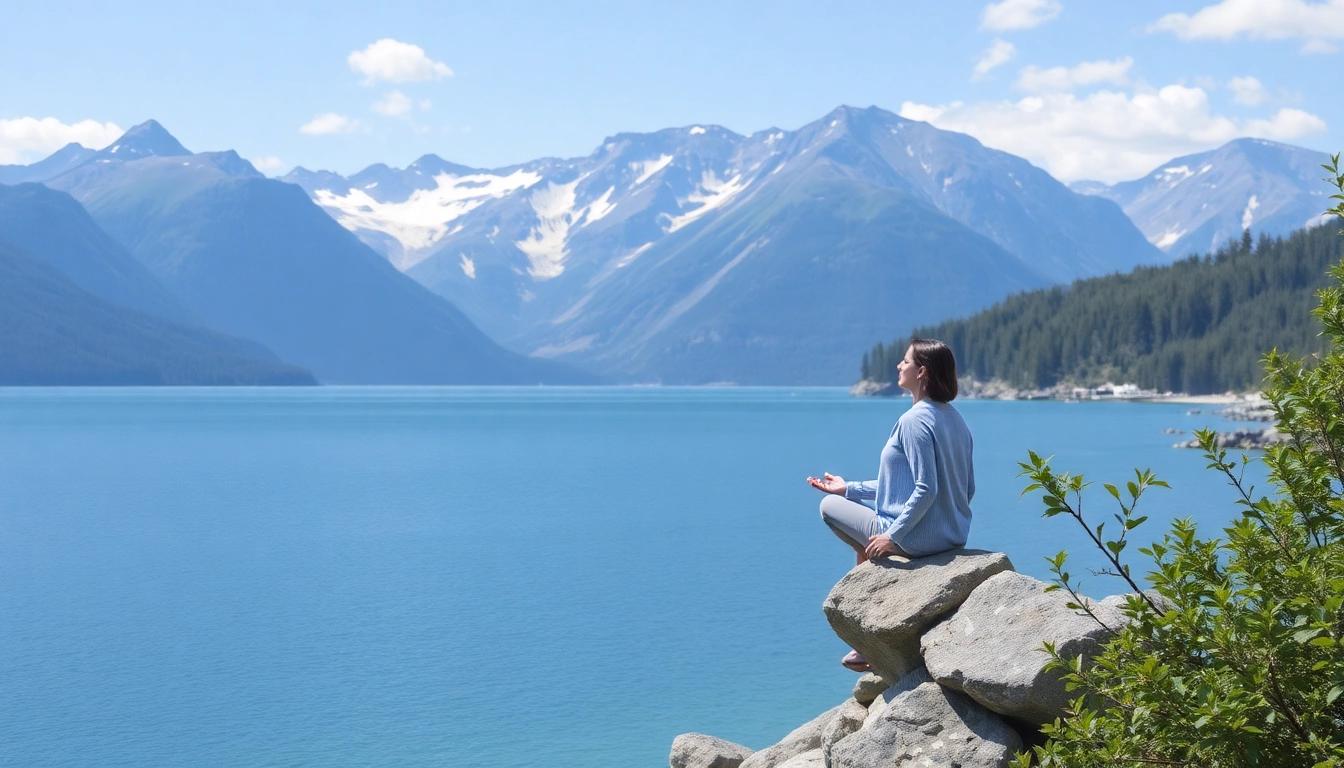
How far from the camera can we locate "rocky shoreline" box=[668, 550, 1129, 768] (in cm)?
977

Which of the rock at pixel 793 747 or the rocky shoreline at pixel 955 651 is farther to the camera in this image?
the rock at pixel 793 747

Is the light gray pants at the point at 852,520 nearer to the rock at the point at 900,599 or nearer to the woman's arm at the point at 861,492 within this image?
the woman's arm at the point at 861,492

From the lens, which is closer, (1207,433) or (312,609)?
(1207,433)

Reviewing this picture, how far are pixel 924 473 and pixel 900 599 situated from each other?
114 cm

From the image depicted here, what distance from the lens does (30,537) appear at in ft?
154

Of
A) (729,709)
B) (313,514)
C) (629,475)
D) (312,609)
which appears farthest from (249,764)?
(629,475)

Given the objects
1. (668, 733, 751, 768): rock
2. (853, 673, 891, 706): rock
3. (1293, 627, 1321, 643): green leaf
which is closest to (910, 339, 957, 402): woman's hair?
→ (853, 673, 891, 706): rock

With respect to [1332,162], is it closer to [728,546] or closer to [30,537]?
[728,546]

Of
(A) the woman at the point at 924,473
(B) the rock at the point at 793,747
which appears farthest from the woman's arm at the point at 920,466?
(B) the rock at the point at 793,747

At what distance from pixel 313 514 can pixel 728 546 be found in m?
19.5

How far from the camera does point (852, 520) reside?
12156 millimetres

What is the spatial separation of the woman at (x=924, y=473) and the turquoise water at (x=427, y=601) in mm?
9676

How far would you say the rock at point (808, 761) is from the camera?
12992mm

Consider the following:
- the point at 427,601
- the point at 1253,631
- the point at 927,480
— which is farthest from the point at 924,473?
the point at 427,601
